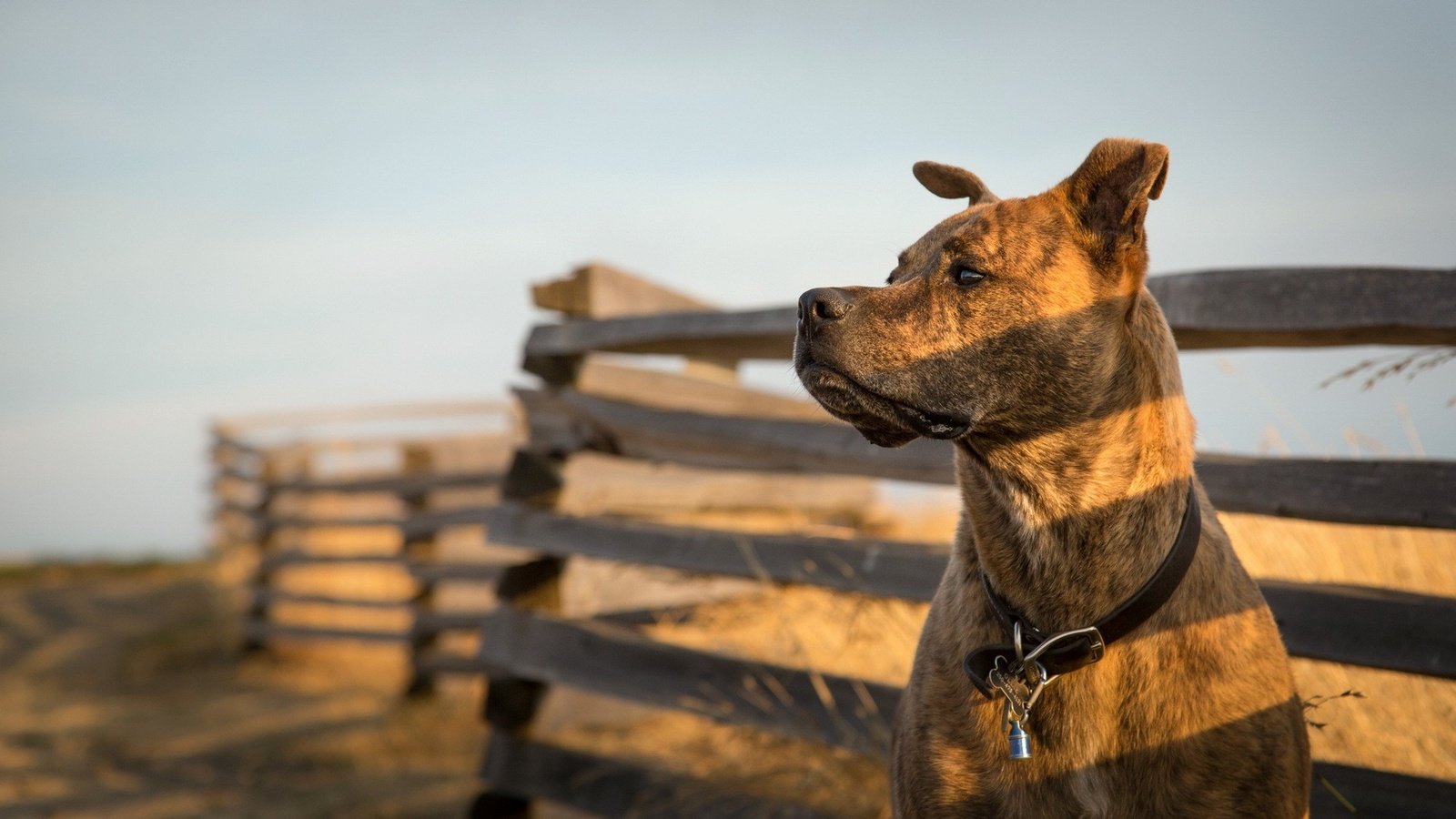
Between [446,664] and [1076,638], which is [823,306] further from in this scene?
[446,664]

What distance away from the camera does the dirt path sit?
20.9 feet

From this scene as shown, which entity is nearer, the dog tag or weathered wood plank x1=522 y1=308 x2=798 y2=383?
the dog tag

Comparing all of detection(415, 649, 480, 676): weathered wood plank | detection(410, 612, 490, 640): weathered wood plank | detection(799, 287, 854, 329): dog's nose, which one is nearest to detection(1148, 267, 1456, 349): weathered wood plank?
detection(799, 287, 854, 329): dog's nose

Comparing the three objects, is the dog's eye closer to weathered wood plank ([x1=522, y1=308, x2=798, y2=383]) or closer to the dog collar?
the dog collar

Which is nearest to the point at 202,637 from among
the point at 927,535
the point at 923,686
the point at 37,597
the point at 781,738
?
the point at 37,597

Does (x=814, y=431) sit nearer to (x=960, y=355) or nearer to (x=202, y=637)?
(x=960, y=355)

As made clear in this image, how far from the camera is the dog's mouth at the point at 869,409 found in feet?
8.17

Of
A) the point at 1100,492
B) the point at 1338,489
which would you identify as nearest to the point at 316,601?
the point at 1338,489

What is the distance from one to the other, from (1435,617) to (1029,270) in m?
1.66

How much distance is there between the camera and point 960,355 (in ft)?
8.23

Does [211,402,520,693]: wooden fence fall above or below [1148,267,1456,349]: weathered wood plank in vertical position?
below

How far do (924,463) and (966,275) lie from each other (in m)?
1.57

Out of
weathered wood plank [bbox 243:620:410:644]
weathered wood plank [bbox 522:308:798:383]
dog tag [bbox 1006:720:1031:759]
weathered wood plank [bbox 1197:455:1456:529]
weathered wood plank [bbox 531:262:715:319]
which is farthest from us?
weathered wood plank [bbox 243:620:410:644]

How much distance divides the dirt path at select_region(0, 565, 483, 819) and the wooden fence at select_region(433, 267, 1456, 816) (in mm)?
1540
